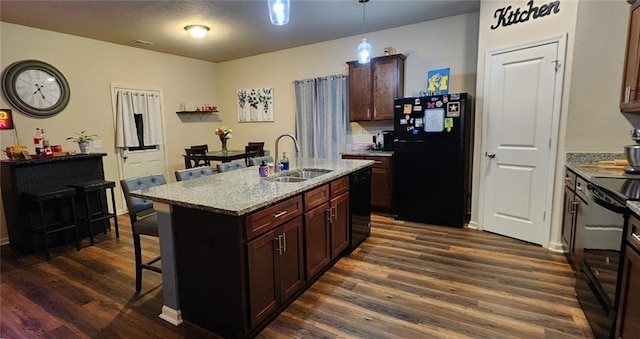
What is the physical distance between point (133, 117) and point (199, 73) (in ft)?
5.35

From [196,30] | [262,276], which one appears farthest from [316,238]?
[196,30]

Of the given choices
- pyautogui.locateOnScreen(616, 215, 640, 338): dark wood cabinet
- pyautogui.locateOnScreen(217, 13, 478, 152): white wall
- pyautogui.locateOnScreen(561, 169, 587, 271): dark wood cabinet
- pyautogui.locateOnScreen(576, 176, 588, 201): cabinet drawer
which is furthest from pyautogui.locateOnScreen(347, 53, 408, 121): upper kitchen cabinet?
pyautogui.locateOnScreen(616, 215, 640, 338): dark wood cabinet

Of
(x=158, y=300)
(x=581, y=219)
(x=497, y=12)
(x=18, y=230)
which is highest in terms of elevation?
(x=497, y=12)

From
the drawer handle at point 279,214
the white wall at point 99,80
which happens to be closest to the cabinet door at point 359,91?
Answer: the drawer handle at point 279,214

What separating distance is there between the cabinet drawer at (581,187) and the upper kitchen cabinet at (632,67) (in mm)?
703

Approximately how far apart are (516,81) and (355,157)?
6.88 ft

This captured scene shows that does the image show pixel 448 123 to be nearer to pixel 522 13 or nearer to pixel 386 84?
pixel 386 84

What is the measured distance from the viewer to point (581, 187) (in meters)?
2.42

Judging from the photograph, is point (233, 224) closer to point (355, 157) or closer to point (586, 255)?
point (586, 255)

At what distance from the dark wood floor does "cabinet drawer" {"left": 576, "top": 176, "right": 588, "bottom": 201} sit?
719 mm

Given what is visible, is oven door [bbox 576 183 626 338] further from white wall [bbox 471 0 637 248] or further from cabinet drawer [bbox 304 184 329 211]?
cabinet drawer [bbox 304 184 329 211]

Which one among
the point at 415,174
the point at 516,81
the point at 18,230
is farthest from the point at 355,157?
the point at 18,230

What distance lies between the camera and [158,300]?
94.9 inches

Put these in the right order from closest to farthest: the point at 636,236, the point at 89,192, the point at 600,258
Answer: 1. the point at 636,236
2. the point at 600,258
3. the point at 89,192
